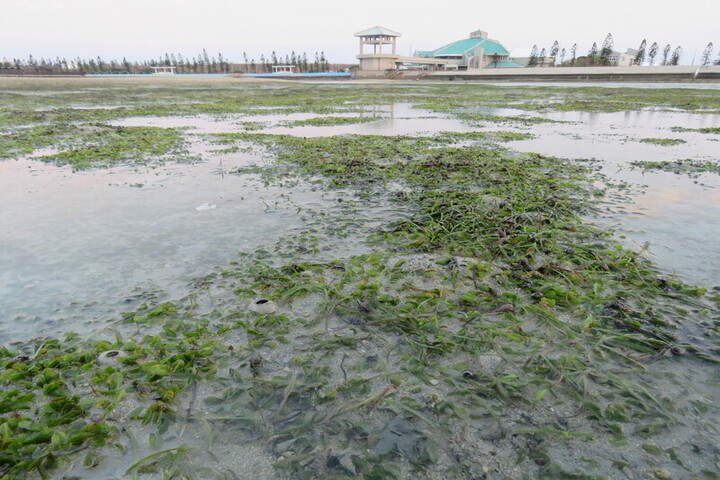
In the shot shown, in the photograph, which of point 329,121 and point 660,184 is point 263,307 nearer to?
point 660,184

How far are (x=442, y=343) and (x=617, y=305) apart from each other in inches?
62.1

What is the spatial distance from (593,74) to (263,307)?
64231 mm

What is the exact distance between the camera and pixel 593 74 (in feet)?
174

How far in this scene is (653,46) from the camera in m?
87.6

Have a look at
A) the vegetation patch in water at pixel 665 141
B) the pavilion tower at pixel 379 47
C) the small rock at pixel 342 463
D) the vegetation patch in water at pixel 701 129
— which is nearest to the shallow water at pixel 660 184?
the vegetation patch in water at pixel 665 141

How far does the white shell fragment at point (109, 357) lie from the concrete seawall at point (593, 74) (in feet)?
197

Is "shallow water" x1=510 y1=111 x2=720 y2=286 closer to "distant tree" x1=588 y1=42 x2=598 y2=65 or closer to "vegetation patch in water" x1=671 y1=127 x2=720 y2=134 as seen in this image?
"vegetation patch in water" x1=671 y1=127 x2=720 y2=134

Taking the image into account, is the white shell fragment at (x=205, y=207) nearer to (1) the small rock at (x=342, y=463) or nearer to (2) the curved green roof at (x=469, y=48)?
(1) the small rock at (x=342, y=463)

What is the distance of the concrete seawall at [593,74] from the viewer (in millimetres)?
47312

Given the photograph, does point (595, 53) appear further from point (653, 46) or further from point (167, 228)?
point (167, 228)

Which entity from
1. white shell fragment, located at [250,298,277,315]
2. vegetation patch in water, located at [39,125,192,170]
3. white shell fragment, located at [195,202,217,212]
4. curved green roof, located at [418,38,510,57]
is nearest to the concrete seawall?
curved green roof, located at [418,38,510,57]

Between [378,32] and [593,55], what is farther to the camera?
[593,55]

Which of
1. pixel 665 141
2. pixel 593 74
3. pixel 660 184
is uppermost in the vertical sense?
pixel 593 74

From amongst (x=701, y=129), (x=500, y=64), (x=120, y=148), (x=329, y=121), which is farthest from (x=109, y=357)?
(x=500, y=64)
